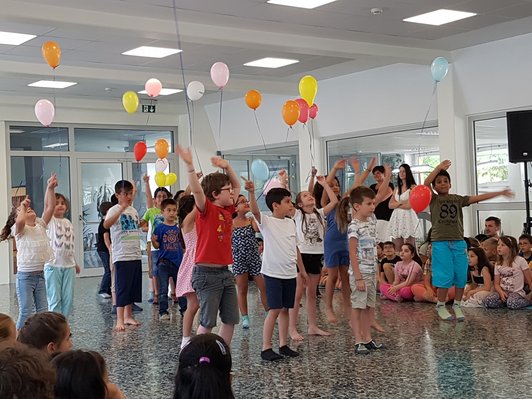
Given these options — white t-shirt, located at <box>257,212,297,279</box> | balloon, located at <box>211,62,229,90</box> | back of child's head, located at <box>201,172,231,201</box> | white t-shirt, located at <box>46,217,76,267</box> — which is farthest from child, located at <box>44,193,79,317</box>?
balloon, located at <box>211,62,229,90</box>

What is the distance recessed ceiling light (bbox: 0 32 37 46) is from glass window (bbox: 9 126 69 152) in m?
5.08

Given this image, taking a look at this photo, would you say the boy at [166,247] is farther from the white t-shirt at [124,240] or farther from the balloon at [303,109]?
the balloon at [303,109]

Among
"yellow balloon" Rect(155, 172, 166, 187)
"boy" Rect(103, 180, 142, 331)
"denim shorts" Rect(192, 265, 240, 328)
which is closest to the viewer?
"denim shorts" Rect(192, 265, 240, 328)

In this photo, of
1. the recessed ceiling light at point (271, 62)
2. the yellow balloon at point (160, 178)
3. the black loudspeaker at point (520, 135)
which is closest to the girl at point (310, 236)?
the black loudspeaker at point (520, 135)

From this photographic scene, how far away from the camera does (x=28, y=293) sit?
243 inches

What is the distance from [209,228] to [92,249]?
33.9 feet

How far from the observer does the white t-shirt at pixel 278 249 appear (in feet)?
18.5

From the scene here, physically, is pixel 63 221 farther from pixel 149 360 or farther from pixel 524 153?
pixel 524 153

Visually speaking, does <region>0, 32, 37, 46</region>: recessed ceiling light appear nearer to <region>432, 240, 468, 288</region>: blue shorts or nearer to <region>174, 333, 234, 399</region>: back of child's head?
<region>432, 240, 468, 288</region>: blue shorts

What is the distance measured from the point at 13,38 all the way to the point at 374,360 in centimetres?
608

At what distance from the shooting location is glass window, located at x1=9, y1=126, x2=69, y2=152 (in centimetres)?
1430

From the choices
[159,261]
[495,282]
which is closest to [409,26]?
[495,282]

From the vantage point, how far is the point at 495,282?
7.94 metres

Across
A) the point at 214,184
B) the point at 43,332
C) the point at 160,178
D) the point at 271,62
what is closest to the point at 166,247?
the point at 214,184
